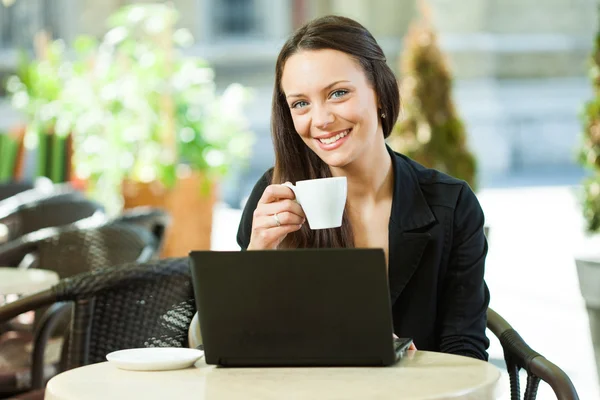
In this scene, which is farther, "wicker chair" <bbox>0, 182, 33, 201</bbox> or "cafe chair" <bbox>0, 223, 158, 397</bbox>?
"wicker chair" <bbox>0, 182, 33, 201</bbox>

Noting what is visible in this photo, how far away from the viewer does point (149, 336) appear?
2.69 meters

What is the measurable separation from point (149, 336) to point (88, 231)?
1277mm

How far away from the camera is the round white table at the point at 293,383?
1470mm

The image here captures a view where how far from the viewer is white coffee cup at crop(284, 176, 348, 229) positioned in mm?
1747

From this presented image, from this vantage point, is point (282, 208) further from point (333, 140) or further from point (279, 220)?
point (333, 140)

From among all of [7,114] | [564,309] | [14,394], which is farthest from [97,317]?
[7,114]

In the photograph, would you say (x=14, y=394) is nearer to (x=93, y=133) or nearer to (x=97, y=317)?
(x=97, y=317)

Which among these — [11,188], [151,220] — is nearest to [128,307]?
[151,220]

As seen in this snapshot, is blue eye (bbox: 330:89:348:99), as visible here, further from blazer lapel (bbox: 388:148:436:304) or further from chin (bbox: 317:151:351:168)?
blazer lapel (bbox: 388:148:436:304)

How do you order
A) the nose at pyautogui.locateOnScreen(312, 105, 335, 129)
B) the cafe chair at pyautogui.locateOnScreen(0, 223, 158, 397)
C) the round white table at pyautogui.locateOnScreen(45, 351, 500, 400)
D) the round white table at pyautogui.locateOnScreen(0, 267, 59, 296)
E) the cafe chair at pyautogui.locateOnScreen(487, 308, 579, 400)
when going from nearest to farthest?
1. the round white table at pyautogui.locateOnScreen(45, 351, 500, 400)
2. the cafe chair at pyautogui.locateOnScreen(487, 308, 579, 400)
3. the nose at pyautogui.locateOnScreen(312, 105, 335, 129)
4. the round white table at pyautogui.locateOnScreen(0, 267, 59, 296)
5. the cafe chair at pyautogui.locateOnScreen(0, 223, 158, 397)

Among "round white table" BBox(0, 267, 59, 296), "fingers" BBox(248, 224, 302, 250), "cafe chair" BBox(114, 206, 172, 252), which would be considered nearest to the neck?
"fingers" BBox(248, 224, 302, 250)

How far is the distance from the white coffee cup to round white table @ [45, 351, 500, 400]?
27cm

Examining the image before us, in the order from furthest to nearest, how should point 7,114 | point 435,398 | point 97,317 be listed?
1. point 7,114
2. point 97,317
3. point 435,398

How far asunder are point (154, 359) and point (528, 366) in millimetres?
701
